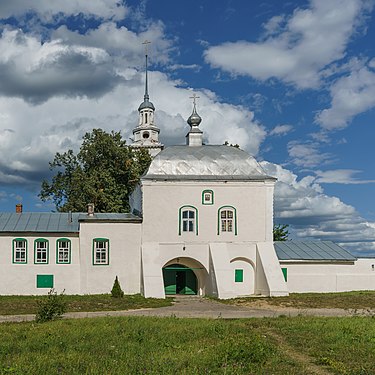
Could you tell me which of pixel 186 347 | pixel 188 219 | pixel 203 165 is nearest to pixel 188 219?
pixel 188 219

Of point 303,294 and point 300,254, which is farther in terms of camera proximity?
point 300,254

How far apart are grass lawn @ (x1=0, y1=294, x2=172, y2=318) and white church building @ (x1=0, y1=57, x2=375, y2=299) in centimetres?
189

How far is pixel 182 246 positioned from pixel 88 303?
7135mm

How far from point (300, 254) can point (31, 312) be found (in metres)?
15.2

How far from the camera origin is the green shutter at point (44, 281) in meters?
27.4

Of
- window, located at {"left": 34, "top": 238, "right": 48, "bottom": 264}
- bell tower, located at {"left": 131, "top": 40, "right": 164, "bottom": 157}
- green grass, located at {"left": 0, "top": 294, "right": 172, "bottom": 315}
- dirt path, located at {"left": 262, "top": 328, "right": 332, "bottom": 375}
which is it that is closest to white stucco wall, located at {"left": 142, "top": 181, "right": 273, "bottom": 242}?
green grass, located at {"left": 0, "top": 294, "right": 172, "bottom": 315}

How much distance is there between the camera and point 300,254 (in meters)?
30.1

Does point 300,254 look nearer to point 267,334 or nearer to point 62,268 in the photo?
point 62,268

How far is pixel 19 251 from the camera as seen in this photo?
2759cm

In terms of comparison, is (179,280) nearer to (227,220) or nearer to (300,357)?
(227,220)

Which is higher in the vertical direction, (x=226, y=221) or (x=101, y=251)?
(x=226, y=221)

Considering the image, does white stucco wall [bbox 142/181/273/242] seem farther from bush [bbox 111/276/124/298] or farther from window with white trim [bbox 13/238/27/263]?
window with white trim [bbox 13/238/27/263]

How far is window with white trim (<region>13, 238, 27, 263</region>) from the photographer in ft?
90.2

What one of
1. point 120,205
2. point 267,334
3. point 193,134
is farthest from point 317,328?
point 120,205
